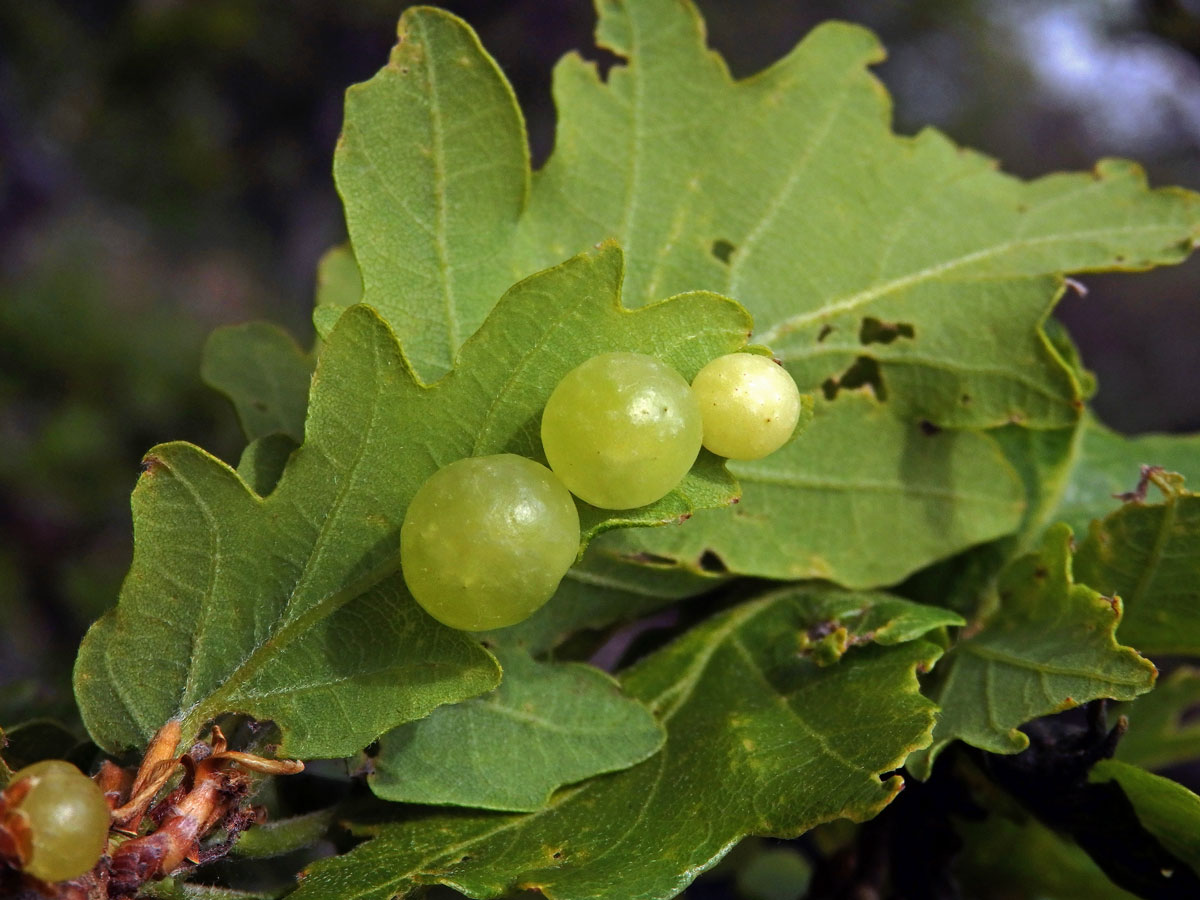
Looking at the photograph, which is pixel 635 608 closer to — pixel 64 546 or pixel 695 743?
pixel 695 743

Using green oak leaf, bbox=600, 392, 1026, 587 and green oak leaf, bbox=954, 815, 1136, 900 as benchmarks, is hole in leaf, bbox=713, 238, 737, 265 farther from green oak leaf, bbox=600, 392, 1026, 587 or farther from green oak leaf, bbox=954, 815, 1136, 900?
green oak leaf, bbox=954, 815, 1136, 900

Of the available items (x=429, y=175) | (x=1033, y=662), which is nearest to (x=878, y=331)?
(x=1033, y=662)

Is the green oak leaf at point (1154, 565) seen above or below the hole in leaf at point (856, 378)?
below

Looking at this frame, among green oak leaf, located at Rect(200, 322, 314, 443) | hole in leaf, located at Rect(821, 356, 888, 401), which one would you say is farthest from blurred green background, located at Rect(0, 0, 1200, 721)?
hole in leaf, located at Rect(821, 356, 888, 401)

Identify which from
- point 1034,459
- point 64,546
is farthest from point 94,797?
point 64,546

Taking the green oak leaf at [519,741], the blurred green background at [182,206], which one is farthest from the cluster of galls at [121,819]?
the blurred green background at [182,206]

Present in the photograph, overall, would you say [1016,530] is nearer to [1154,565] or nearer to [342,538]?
[1154,565]

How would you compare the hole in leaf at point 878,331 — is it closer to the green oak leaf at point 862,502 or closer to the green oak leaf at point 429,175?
the green oak leaf at point 862,502
